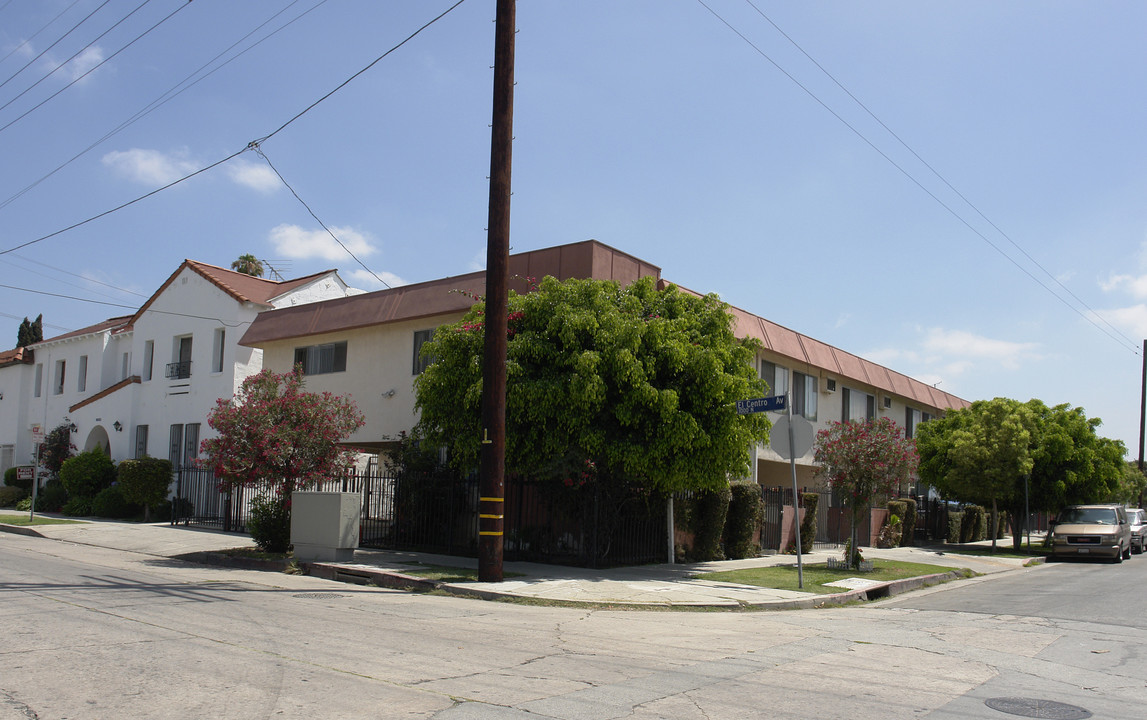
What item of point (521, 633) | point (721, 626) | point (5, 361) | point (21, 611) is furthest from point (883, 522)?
point (5, 361)

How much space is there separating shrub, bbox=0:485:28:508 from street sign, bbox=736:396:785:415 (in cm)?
2975

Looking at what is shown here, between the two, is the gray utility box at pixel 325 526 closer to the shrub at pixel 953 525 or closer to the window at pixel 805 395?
the window at pixel 805 395

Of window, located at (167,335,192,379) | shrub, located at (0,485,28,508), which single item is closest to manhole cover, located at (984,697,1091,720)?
window, located at (167,335,192,379)

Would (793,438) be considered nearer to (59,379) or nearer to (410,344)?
(410,344)

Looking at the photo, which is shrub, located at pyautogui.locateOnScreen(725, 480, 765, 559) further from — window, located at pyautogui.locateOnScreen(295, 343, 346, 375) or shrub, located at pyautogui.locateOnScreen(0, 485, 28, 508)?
shrub, located at pyautogui.locateOnScreen(0, 485, 28, 508)

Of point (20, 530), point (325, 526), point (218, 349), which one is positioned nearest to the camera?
point (325, 526)

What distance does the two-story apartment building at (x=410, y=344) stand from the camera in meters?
20.3

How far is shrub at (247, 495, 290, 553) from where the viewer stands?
1764 centimetres

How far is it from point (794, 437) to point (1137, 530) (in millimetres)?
21355

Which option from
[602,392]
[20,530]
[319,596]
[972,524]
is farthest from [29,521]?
[972,524]

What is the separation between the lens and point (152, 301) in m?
32.2

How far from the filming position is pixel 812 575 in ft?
55.3

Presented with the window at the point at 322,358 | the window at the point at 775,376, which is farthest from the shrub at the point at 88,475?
the window at the point at 775,376

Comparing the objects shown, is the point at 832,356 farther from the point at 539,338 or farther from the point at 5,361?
the point at 5,361
